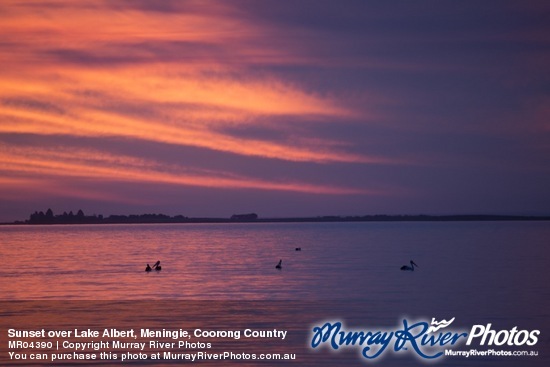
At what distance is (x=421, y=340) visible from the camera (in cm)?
2228

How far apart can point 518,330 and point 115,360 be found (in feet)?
41.0

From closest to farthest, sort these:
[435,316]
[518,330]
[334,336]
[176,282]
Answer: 1. [334,336]
2. [518,330]
3. [435,316]
4. [176,282]

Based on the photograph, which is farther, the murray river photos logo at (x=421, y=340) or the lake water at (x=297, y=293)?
the lake water at (x=297, y=293)

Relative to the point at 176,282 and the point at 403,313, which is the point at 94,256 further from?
the point at 403,313

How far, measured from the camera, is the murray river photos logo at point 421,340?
20844 millimetres

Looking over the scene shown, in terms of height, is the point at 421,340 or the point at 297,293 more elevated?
the point at 297,293

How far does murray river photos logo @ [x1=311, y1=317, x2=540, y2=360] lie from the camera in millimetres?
20844

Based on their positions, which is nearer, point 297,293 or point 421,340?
point 421,340

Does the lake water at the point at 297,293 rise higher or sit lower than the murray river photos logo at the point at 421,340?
higher

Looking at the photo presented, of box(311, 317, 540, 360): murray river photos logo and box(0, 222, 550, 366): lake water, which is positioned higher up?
box(0, 222, 550, 366): lake water

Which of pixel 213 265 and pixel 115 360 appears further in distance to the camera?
pixel 213 265

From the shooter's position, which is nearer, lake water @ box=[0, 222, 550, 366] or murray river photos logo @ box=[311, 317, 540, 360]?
murray river photos logo @ box=[311, 317, 540, 360]

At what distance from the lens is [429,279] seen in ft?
133

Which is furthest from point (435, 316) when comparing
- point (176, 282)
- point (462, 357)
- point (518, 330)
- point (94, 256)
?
point (94, 256)
